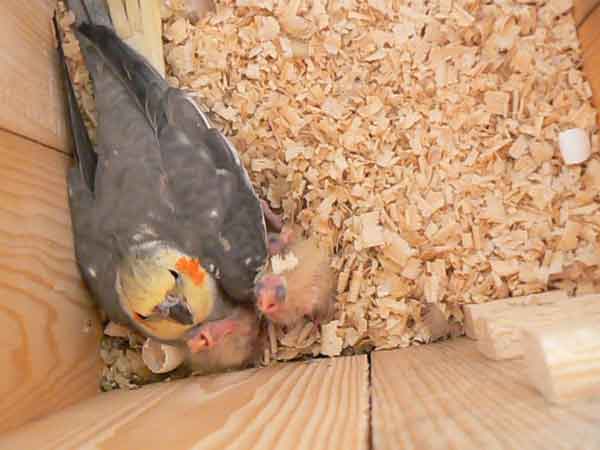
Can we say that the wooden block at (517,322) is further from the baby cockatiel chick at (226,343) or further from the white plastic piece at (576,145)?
the baby cockatiel chick at (226,343)

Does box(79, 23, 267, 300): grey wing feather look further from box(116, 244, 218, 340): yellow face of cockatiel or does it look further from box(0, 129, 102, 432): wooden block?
box(0, 129, 102, 432): wooden block

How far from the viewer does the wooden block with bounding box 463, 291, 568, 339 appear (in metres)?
1.09

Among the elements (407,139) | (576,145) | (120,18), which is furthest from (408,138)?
(120,18)

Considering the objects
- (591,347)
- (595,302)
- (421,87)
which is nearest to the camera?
(591,347)

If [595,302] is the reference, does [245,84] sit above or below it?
above

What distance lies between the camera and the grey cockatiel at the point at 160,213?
1069 millimetres

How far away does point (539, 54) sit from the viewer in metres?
1.30

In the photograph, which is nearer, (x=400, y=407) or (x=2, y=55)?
(x=400, y=407)

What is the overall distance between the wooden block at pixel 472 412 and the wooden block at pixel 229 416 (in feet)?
0.13

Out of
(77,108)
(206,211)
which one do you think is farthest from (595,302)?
(77,108)

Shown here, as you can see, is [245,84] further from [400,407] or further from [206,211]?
[400,407]

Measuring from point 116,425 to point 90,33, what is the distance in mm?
851

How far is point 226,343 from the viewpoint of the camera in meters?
1.15

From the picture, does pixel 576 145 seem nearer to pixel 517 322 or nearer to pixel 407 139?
pixel 407 139
